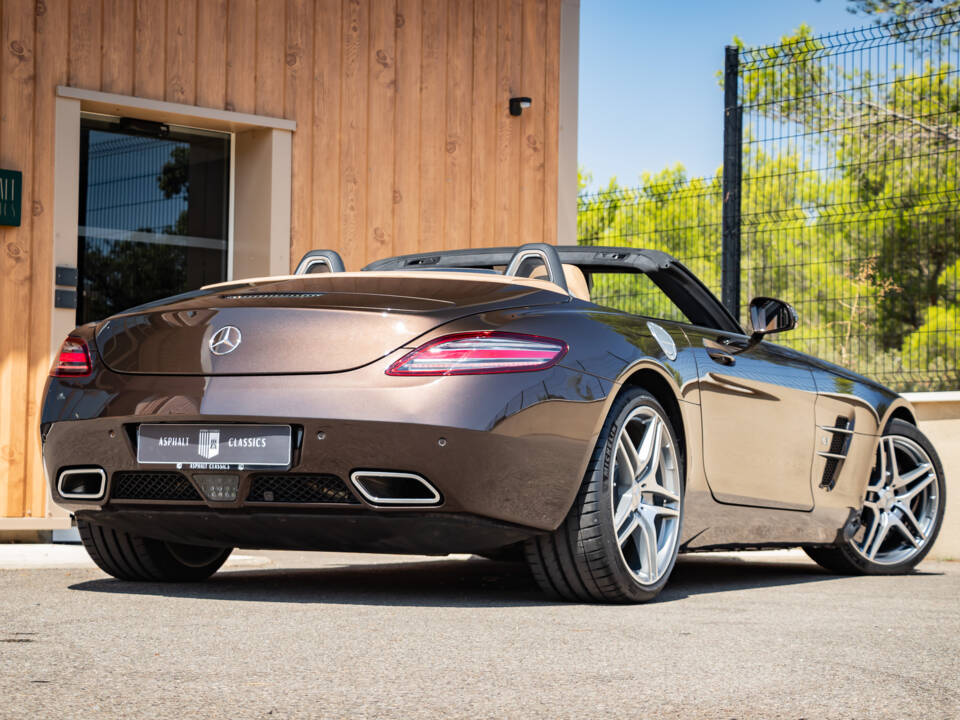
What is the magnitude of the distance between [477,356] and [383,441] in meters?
0.36

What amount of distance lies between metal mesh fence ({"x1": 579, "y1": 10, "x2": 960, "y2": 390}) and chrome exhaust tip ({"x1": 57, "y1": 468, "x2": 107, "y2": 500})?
5.50m

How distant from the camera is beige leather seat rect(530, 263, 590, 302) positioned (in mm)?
4992

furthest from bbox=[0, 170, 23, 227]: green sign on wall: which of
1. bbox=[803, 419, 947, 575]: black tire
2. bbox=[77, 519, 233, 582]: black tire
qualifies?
bbox=[803, 419, 947, 575]: black tire

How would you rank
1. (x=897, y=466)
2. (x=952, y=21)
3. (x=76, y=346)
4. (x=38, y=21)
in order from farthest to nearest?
(x=952, y=21)
(x=38, y=21)
(x=897, y=466)
(x=76, y=346)

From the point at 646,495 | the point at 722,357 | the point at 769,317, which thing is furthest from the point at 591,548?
the point at 769,317

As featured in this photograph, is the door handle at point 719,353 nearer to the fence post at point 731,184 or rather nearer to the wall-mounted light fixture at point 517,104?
the fence post at point 731,184

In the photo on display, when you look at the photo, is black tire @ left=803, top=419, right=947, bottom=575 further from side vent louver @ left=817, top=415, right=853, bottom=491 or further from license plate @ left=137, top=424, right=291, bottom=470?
license plate @ left=137, top=424, right=291, bottom=470

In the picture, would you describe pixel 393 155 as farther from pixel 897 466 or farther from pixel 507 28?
pixel 897 466

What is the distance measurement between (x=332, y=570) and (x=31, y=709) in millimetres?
3487

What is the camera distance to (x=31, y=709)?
250cm

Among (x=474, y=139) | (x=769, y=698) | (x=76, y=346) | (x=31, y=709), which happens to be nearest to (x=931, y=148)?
(x=474, y=139)

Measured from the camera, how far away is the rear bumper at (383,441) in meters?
3.92

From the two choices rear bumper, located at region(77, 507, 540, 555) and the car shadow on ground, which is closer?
rear bumper, located at region(77, 507, 540, 555)

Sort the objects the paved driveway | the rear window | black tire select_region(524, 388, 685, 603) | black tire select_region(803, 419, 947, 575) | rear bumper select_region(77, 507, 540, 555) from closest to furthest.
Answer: the paved driveway
rear bumper select_region(77, 507, 540, 555)
black tire select_region(524, 388, 685, 603)
black tire select_region(803, 419, 947, 575)
the rear window
